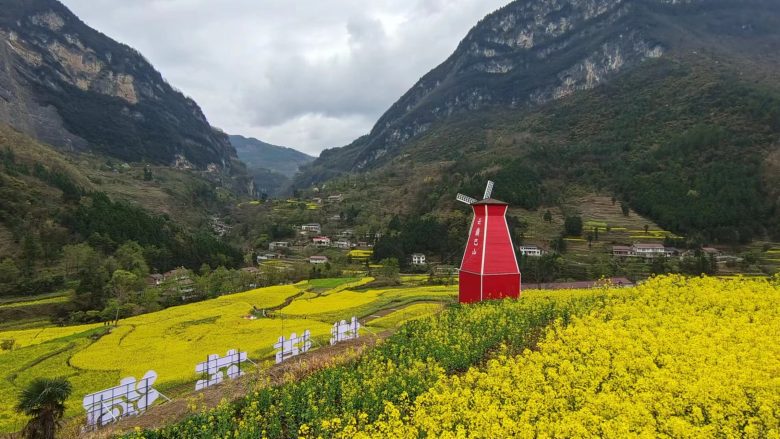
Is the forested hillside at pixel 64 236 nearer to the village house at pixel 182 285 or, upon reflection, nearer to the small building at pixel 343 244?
the village house at pixel 182 285

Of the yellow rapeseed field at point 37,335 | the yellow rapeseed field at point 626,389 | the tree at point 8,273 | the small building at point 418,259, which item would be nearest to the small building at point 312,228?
the small building at point 418,259

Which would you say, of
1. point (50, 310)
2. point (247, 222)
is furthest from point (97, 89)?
point (50, 310)

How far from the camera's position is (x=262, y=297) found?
37625 mm

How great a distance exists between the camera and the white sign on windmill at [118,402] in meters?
13.7

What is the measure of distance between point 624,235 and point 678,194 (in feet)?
48.1

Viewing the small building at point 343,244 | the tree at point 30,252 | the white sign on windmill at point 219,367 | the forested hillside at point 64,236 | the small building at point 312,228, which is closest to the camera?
the white sign on windmill at point 219,367

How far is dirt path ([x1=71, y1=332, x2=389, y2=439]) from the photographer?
37.6ft

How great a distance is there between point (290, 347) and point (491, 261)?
11.6 meters

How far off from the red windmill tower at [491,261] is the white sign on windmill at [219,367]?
12593 mm

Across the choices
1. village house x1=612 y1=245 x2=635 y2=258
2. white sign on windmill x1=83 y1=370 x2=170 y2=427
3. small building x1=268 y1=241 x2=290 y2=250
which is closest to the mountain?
village house x1=612 y1=245 x2=635 y2=258

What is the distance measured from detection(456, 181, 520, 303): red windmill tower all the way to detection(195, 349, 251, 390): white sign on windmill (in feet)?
41.3

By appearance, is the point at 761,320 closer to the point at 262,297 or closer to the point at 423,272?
the point at 262,297

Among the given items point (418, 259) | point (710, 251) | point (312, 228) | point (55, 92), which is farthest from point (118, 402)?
point (55, 92)

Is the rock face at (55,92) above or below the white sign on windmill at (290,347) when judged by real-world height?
above
